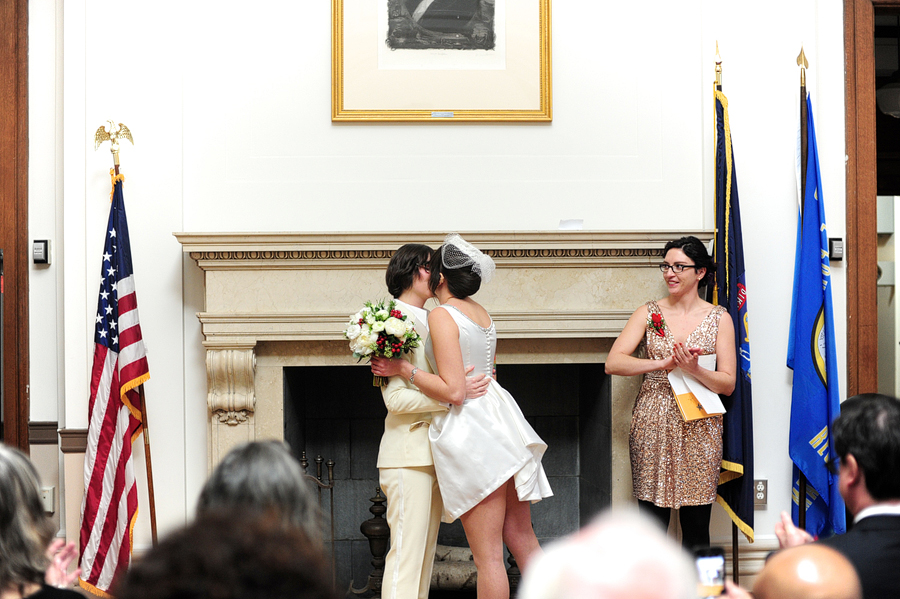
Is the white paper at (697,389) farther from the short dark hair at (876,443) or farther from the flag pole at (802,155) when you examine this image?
the short dark hair at (876,443)

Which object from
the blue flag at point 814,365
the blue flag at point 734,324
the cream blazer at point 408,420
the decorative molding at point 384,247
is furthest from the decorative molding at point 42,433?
the blue flag at point 814,365

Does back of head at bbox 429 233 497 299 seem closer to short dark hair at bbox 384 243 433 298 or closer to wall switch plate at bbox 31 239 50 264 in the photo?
short dark hair at bbox 384 243 433 298

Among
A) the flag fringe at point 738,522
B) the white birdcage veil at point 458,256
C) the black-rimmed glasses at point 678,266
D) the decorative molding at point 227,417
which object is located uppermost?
the white birdcage veil at point 458,256

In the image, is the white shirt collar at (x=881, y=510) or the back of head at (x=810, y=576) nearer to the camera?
the back of head at (x=810, y=576)

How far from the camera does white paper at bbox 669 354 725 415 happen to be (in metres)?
3.26

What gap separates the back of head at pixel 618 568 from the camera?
82 centimetres

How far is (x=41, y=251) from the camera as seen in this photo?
3.82 metres

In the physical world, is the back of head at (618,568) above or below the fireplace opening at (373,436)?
above

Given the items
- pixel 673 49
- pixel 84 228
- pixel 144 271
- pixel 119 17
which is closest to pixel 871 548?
pixel 673 49


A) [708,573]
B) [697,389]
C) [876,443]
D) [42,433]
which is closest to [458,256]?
[697,389]

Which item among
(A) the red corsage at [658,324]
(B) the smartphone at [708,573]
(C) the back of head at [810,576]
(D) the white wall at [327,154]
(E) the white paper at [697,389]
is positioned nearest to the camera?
(C) the back of head at [810,576]

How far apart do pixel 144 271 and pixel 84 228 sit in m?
0.34

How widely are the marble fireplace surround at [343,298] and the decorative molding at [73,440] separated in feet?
1.93

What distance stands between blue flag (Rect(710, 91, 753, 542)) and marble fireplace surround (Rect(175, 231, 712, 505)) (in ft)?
0.50
